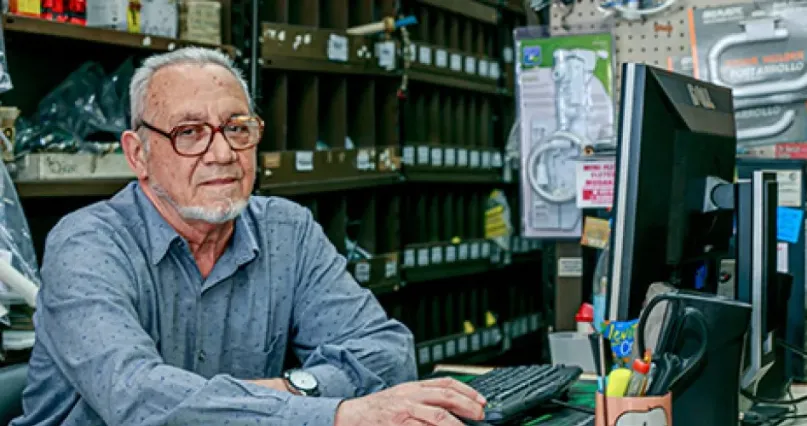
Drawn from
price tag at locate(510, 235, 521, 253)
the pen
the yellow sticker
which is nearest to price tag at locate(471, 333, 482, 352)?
price tag at locate(510, 235, 521, 253)

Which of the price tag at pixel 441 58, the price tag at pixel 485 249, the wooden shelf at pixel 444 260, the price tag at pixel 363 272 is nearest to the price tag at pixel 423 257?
the wooden shelf at pixel 444 260

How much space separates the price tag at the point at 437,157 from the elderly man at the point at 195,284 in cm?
236

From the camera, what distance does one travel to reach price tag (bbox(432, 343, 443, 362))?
13.8 feet

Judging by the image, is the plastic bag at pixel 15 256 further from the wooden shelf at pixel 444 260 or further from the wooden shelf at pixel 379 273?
the wooden shelf at pixel 444 260

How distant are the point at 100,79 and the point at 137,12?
0.27 meters

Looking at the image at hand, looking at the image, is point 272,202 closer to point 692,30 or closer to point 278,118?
point 692,30

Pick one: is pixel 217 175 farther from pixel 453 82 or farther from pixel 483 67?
pixel 483 67

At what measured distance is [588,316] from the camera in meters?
2.22

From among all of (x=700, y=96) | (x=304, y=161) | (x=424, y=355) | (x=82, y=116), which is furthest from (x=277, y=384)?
(x=424, y=355)

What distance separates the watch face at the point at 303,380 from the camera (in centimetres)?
153

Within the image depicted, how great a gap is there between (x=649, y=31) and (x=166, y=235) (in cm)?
138

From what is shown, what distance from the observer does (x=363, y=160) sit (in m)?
3.72

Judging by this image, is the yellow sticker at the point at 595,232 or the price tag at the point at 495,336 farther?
the price tag at the point at 495,336

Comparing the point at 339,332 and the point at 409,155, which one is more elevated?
the point at 409,155
